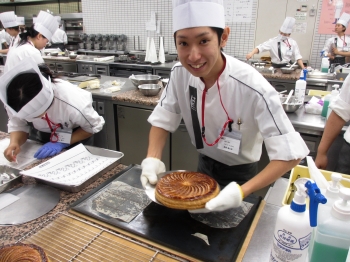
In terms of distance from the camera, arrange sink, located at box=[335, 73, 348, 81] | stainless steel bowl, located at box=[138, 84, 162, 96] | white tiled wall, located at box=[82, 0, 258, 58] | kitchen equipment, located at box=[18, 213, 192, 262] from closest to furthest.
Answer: kitchen equipment, located at box=[18, 213, 192, 262], stainless steel bowl, located at box=[138, 84, 162, 96], sink, located at box=[335, 73, 348, 81], white tiled wall, located at box=[82, 0, 258, 58]

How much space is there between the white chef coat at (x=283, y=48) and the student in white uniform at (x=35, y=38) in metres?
4.02

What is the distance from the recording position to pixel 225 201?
3.12 feet

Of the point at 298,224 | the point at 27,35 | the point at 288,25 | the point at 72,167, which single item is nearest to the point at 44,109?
the point at 72,167

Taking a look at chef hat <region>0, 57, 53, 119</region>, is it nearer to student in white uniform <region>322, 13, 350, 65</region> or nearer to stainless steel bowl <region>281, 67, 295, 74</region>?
stainless steel bowl <region>281, 67, 295, 74</region>

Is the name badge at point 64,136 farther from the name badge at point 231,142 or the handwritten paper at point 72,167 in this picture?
the name badge at point 231,142

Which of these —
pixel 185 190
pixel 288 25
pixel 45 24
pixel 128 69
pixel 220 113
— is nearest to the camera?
pixel 185 190

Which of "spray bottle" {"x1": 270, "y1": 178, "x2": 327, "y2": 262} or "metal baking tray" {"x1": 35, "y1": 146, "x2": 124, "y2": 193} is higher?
"spray bottle" {"x1": 270, "y1": 178, "x2": 327, "y2": 262}

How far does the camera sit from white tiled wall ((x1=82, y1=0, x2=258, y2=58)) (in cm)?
605

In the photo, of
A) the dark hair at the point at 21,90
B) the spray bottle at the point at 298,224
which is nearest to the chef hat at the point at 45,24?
the dark hair at the point at 21,90

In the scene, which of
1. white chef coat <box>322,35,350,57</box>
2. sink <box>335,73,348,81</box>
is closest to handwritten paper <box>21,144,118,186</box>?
sink <box>335,73,348,81</box>

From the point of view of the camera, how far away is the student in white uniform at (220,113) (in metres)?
1.10

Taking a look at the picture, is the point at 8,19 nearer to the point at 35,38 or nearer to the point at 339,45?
the point at 35,38

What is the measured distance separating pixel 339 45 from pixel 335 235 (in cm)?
580

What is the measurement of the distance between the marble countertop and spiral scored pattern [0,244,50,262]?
0.55 feet
